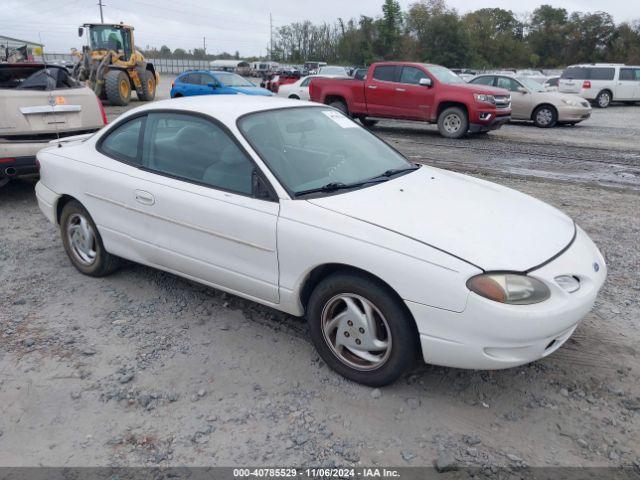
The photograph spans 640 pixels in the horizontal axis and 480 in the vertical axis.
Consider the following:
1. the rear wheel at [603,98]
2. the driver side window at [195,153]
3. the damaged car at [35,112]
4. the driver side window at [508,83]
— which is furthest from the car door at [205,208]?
the rear wheel at [603,98]

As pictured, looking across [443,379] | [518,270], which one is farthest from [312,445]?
[518,270]

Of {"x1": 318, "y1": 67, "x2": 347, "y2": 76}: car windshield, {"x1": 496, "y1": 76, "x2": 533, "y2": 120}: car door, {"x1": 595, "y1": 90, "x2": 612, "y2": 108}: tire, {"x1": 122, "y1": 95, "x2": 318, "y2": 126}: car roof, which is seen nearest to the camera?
{"x1": 122, "y1": 95, "x2": 318, "y2": 126}: car roof

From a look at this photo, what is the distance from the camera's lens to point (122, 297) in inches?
168

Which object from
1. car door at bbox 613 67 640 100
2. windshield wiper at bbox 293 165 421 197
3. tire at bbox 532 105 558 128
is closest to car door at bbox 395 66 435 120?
tire at bbox 532 105 558 128

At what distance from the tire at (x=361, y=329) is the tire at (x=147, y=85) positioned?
2011 cm

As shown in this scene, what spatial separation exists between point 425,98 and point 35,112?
30.5 feet

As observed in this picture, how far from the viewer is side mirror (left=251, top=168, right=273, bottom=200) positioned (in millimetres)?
3287

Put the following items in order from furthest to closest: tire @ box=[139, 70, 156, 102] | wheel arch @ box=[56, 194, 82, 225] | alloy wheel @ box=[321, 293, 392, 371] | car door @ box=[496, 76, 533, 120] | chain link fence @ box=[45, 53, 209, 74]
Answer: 1. chain link fence @ box=[45, 53, 209, 74]
2. tire @ box=[139, 70, 156, 102]
3. car door @ box=[496, 76, 533, 120]
4. wheel arch @ box=[56, 194, 82, 225]
5. alloy wheel @ box=[321, 293, 392, 371]

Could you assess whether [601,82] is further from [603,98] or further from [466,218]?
[466,218]

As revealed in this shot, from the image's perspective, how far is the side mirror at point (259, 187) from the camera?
129 inches

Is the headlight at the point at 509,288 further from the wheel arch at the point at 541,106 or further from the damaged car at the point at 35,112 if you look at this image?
the wheel arch at the point at 541,106

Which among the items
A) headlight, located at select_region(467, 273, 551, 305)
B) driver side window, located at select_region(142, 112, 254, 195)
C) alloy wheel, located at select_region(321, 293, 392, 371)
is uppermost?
driver side window, located at select_region(142, 112, 254, 195)

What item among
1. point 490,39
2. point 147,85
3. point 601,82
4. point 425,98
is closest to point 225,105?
point 425,98

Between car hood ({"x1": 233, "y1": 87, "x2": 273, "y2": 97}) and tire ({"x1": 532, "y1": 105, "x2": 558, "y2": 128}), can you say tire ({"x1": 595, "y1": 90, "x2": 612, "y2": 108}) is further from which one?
car hood ({"x1": 233, "y1": 87, "x2": 273, "y2": 97})
